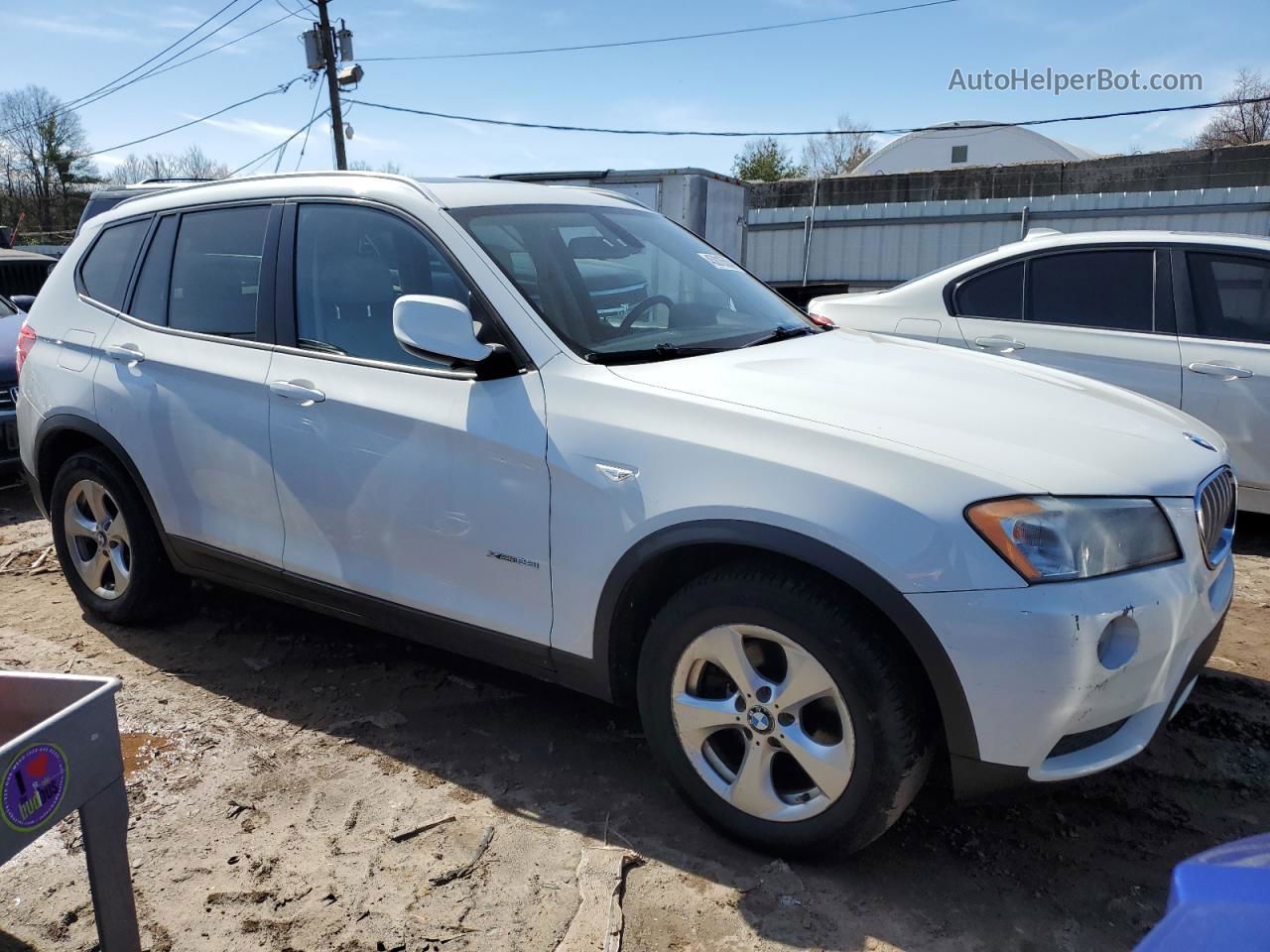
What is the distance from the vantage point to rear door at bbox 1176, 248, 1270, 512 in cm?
497

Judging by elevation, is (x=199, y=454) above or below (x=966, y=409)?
below

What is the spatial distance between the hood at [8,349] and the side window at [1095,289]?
6.25m

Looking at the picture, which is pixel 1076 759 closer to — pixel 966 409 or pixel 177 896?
pixel 966 409

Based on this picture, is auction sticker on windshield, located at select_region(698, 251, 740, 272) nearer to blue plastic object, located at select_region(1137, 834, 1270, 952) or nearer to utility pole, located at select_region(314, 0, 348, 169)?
blue plastic object, located at select_region(1137, 834, 1270, 952)

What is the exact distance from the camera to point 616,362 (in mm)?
2852

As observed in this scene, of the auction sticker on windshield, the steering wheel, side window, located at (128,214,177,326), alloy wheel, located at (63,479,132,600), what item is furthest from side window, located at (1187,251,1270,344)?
alloy wheel, located at (63,479,132,600)

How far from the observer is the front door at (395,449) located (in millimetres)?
2852

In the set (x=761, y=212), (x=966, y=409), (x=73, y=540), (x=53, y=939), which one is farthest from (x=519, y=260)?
(x=761, y=212)

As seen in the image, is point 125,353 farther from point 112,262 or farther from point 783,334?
point 783,334

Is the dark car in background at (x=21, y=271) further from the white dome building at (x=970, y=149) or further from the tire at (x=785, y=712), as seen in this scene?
the white dome building at (x=970, y=149)

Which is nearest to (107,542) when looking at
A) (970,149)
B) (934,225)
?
(934,225)

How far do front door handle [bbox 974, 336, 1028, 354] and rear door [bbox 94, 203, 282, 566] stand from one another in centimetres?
390

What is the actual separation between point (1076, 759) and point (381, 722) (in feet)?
7.48

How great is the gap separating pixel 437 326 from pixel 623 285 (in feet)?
2.49
